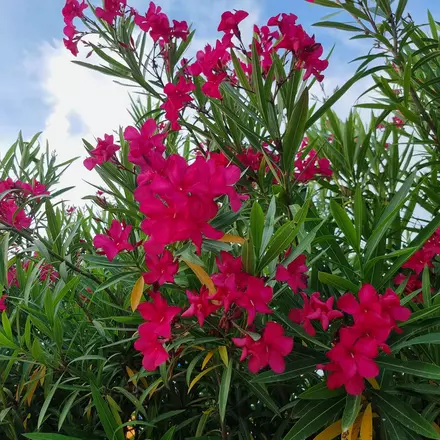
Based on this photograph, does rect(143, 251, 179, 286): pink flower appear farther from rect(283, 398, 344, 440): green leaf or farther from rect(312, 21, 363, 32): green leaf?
rect(312, 21, 363, 32): green leaf

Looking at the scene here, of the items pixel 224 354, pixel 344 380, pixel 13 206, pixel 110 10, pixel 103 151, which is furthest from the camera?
pixel 110 10

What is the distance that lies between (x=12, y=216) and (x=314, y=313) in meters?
0.85

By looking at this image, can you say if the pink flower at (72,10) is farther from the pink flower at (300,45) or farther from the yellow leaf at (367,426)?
the yellow leaf at (367,426)

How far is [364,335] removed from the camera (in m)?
0.78

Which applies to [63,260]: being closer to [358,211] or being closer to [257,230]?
[257,230]

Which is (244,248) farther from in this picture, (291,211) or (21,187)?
(21,187)

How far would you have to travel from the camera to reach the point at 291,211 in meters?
1.04

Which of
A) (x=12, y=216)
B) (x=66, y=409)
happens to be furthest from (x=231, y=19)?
(x=66, y=409)

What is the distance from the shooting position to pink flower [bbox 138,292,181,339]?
819 millimetres

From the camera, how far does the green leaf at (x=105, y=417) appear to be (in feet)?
3.17

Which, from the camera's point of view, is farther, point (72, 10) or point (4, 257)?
point (72, 10)

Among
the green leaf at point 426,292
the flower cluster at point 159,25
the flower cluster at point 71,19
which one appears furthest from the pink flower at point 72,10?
the green leaf at point 426,292

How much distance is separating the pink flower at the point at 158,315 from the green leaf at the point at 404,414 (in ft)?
1.30

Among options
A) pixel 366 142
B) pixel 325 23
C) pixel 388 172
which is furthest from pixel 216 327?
pixel 325 23
